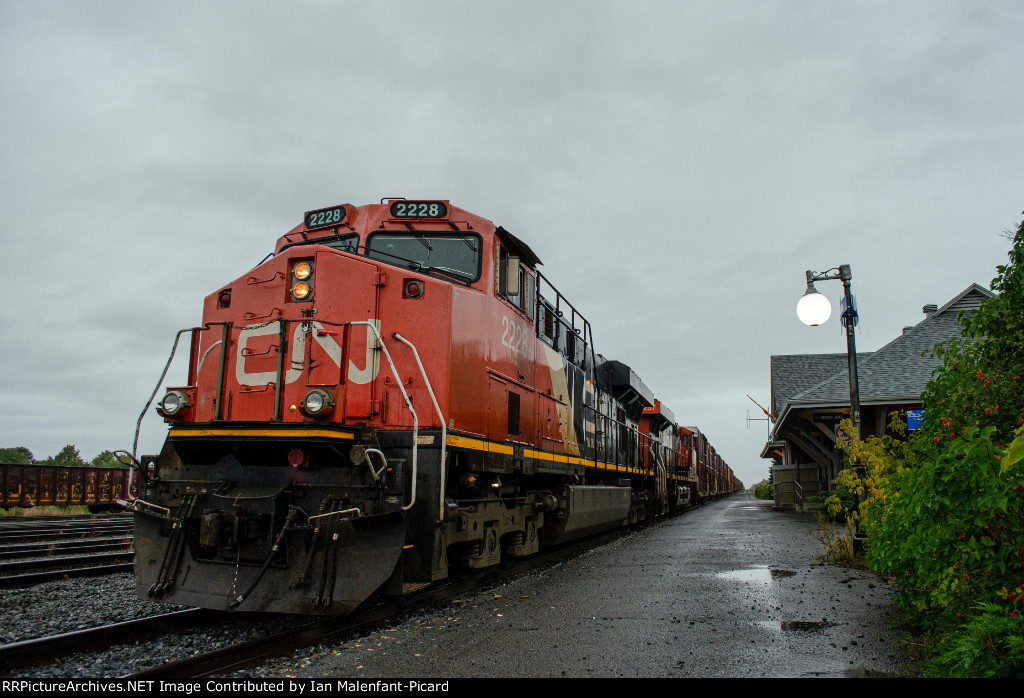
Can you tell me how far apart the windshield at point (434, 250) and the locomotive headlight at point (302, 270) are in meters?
0.93

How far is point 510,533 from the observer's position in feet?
28.1

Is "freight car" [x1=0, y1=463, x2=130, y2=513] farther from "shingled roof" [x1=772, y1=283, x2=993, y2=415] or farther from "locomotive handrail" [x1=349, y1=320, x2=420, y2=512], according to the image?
"shingled roof" [x1=772, y1=283, x2=993, y2=415]

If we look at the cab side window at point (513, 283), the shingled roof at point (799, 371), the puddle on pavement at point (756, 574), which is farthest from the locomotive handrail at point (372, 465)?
the shingled roof at point (799, 371)

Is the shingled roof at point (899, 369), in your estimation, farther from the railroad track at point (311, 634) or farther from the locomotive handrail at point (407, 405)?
the locomotive handrail at point (407, 405)

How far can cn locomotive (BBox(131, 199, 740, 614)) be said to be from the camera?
530 centimetres

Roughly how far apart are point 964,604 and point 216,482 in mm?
5561

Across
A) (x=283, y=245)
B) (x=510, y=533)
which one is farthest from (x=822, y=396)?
(x=283, y=245)

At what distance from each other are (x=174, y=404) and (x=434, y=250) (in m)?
2.92

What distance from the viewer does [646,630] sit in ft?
18.5

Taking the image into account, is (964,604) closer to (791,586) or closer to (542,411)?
(791,586)

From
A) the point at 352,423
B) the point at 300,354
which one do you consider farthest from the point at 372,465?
the point at 300,354

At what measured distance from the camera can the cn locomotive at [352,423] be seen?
5297 millimetres

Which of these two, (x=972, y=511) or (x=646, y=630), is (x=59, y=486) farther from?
(x=972, y=511)

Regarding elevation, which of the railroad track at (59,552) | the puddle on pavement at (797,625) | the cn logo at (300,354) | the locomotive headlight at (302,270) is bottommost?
the railroad track at (59,552)
